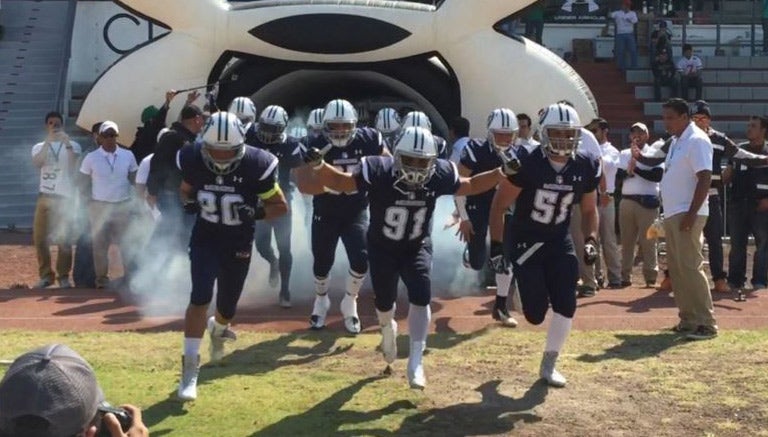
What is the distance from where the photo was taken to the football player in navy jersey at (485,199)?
953 cm

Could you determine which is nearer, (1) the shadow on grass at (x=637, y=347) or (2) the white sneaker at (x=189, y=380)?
(2) the white sneaker at (x=189, y=380)

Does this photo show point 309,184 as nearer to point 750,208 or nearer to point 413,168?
point 413,168

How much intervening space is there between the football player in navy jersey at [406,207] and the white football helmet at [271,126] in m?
2.87

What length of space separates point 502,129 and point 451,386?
2805 mm

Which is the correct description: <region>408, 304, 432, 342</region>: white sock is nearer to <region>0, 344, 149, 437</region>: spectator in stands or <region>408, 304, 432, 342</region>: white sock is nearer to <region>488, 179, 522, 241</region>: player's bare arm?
<region>488, 179, 522, 241</region>: player's bare arm

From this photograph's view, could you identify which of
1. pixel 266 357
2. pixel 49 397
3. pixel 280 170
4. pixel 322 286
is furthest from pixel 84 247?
pixel 49 397

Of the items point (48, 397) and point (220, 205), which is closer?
point (48, 397)

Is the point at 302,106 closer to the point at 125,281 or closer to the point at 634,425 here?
the point at 125,281

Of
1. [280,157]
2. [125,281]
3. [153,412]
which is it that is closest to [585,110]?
[280,157]

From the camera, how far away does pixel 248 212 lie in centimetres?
728

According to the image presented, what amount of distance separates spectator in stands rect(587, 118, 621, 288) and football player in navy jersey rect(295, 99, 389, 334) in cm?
350

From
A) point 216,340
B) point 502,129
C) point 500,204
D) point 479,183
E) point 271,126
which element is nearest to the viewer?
point 479,183

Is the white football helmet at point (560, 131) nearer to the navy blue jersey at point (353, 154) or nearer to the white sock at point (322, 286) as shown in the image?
the navy blue jersey at point (353, 154)

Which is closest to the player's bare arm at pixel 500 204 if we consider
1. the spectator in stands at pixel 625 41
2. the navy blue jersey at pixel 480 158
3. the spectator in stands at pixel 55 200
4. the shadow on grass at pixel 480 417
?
the shadow on grass at pixel 480 417
